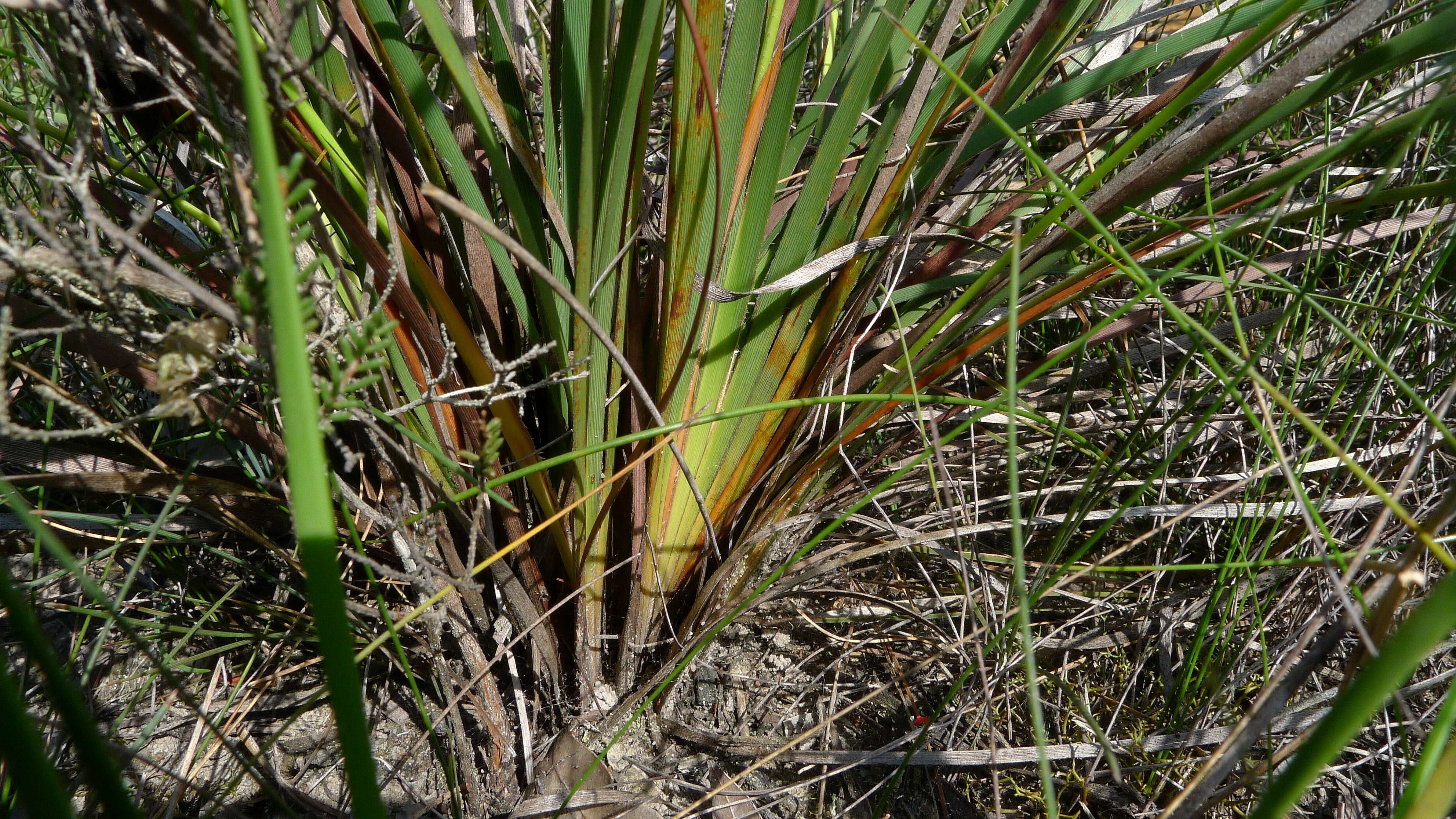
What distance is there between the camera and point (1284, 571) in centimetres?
82

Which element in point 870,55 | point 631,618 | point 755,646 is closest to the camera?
point 870,55

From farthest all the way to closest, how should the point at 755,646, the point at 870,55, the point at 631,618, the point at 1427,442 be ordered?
the point at 755,646
the point at 631,618
the point at 870,55
the point at 1427,442

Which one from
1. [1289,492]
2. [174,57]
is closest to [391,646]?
[174,57]

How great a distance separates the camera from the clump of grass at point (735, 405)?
21.9 inches

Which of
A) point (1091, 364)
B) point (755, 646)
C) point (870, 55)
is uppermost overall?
point (870, 55)

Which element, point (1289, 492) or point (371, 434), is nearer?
point (371, 434)

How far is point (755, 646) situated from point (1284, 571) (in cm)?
62

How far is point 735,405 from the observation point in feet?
2.46

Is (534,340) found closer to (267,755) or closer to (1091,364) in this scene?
(267,755)

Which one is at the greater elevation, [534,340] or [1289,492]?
[534,340]

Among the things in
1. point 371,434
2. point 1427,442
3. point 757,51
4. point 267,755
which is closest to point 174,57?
point 371,434

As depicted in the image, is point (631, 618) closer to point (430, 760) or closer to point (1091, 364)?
point (430, 760)

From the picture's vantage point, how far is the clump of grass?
56 cm

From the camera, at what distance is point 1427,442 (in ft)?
1.79
